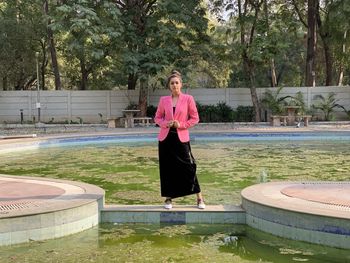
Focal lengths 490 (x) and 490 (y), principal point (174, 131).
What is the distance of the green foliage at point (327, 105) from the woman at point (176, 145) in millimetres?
16729

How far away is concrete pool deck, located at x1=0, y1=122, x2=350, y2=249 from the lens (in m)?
4.50

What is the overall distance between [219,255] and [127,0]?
18126 mm

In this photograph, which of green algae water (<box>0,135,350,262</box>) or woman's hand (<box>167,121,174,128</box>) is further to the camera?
woman's hand (<box>167,121,174,128</box>)

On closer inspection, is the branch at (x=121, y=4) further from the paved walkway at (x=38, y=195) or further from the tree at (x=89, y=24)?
the paved walkway at (x=38, y=195)

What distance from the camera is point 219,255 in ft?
14.0

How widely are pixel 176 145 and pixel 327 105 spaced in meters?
16.9

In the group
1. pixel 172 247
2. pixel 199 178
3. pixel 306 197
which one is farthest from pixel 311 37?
pixel 172 247

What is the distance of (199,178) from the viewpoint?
8.09 meters

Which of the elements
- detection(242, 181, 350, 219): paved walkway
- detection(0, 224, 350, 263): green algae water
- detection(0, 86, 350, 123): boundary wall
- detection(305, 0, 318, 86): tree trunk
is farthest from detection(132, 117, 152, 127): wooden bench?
detection(0, 224, 350, 263): green algae water

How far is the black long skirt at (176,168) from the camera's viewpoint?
5.24 m

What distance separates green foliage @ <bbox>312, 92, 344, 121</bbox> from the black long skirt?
55.0 feet

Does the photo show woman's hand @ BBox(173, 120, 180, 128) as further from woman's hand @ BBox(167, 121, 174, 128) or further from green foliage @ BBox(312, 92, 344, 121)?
green foliage @ BBox(312, 92, 344, 121)

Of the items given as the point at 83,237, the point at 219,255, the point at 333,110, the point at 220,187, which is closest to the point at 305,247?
the point at 219,255

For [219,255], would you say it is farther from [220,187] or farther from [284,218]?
[220,187]
